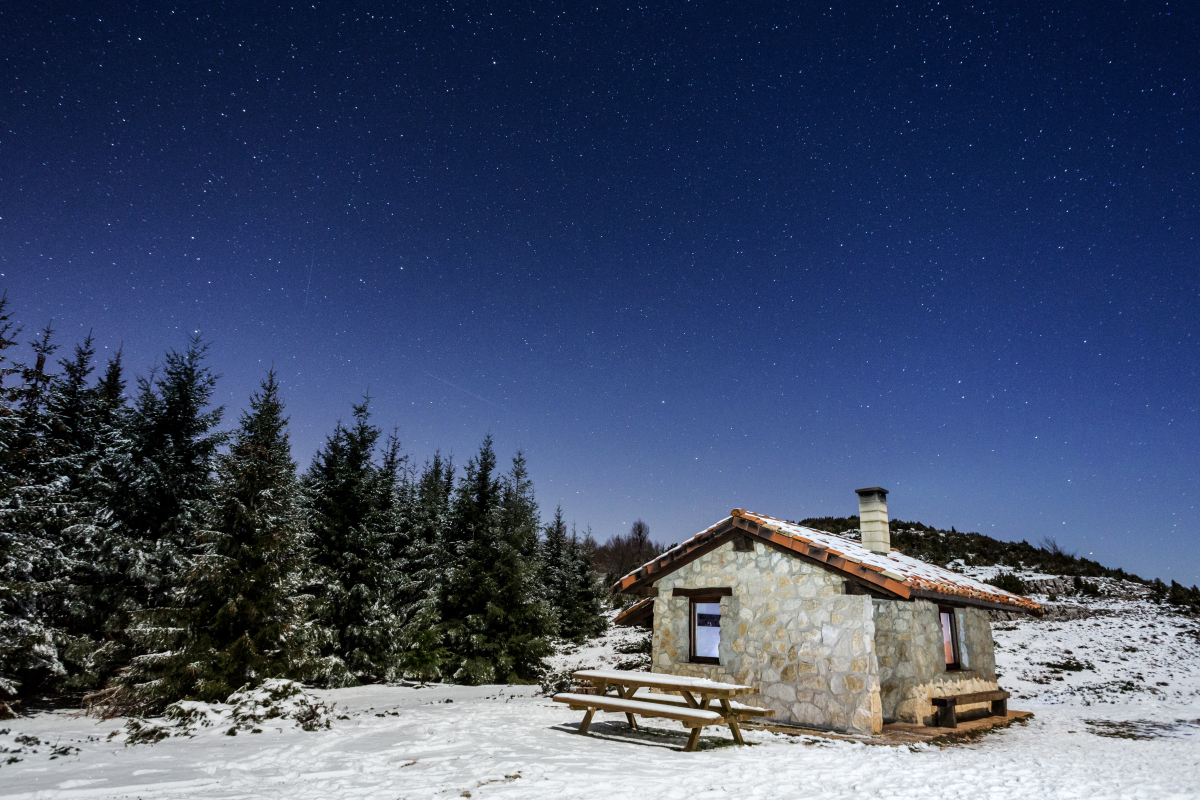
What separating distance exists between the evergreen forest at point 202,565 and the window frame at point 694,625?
835 centimetres

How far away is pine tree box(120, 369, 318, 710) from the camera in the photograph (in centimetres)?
1148

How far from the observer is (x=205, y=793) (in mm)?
6102

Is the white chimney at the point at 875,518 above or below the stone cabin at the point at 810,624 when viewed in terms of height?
above

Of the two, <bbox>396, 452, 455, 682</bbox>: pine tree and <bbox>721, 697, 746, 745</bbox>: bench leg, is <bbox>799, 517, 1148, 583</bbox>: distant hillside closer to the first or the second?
<bbox>396, 452, 455, 682</bbox>: pine tree

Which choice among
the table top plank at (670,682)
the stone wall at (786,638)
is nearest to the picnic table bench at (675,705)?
the table top plank at (670,682)

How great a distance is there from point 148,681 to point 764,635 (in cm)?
1209

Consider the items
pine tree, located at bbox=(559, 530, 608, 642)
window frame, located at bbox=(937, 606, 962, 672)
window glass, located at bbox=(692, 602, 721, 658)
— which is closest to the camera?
window glass, located at bbox=(692, 602, 721, 658)

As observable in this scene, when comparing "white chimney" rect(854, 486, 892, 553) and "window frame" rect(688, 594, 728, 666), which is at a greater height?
"white chimney" rect(854, 486, 892, 553)

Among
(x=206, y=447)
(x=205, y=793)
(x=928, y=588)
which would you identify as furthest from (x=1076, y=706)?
(x=206, y=447)

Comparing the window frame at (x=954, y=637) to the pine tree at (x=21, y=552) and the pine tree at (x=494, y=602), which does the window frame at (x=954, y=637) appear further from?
the pine tree at (x=21, y=552)

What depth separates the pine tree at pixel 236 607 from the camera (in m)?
11.5

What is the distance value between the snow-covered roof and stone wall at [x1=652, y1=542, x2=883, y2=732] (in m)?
0.36

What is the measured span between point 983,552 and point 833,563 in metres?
32.9

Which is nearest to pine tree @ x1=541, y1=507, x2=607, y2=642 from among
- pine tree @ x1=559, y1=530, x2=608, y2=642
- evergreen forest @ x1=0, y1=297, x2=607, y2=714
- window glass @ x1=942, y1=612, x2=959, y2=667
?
pine tree @ x1=559, y1=530, x2=608, y2=642
